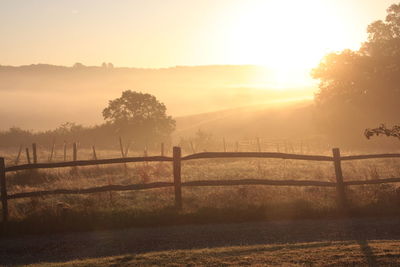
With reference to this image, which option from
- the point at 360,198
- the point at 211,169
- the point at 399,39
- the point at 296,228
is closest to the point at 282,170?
the point at 211,169

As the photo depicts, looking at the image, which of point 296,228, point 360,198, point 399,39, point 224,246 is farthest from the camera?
point 399,39

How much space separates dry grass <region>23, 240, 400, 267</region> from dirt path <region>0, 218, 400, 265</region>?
38 centimetres

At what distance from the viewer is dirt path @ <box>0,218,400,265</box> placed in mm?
10438

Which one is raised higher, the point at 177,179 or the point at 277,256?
the point at 177,179

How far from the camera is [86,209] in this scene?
44.0ft

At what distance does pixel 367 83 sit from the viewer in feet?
176

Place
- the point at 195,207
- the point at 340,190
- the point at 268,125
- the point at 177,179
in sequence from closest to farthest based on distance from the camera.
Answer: the point at 195,207 < the point at 177,179 < the point at 340,190 < the point at 268,125

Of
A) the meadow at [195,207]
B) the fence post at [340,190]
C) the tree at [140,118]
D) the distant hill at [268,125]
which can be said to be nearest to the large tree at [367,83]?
the distant hill at [268,125]

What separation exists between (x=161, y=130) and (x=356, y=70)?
2402 cm

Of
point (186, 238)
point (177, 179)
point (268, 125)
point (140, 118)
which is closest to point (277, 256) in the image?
point (186, 238)

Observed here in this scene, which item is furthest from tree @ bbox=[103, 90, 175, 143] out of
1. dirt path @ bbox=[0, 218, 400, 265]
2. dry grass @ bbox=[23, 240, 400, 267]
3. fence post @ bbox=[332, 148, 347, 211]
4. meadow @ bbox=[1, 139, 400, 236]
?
dry grass @ bbox=[23, 240, 400, 267]

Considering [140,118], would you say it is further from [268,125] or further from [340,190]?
[340,190]

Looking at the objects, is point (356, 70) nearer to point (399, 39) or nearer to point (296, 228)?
point (399, 39)

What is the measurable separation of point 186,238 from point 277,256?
269cm
